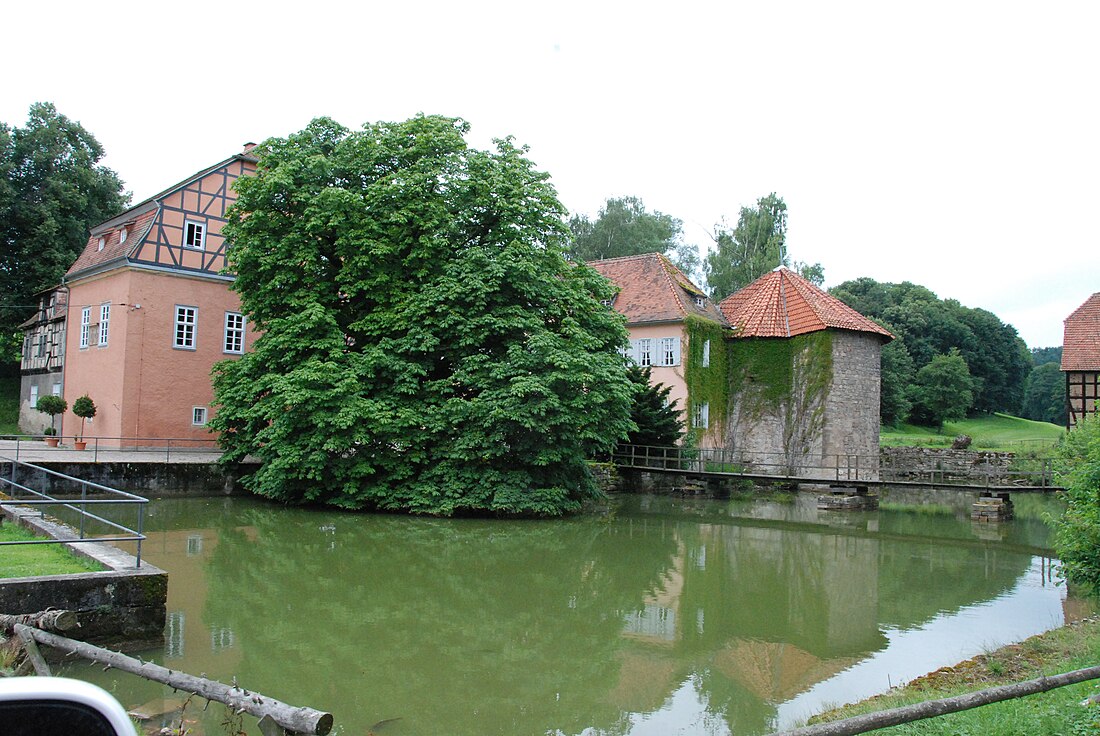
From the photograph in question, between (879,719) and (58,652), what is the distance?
22.6 ft

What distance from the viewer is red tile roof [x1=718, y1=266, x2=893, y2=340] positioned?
106ft

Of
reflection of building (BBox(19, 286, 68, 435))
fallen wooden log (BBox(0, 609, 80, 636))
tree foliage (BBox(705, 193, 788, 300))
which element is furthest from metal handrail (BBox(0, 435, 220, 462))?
tree foliage (BBox(705, 193, 788, 300))

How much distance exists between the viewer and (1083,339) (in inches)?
1268

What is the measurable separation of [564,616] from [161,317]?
21.1 metres

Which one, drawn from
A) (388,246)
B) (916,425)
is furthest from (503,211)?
(916,425)

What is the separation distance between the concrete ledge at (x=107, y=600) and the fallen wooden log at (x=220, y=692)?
82cm

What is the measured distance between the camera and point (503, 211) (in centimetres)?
2158

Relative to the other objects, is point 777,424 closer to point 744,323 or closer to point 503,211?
point 744,323

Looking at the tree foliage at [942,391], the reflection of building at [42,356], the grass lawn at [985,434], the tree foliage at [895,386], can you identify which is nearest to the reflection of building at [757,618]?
the reflection of building at [42,356]

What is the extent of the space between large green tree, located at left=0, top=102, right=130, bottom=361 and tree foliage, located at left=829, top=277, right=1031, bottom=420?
48850 millimetres

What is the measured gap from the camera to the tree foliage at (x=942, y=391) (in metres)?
55.7

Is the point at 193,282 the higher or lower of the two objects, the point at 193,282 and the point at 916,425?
the higher

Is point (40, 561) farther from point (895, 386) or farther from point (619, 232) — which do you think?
point (895, 386)

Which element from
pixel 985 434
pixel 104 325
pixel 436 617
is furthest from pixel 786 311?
pixel 985 434
